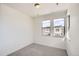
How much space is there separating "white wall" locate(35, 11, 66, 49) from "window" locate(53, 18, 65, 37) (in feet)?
0.75

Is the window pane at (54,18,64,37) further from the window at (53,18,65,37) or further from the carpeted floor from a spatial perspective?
the carpeted floor

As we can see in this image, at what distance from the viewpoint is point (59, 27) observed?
4.00 m

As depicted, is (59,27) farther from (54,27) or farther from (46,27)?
(46,27)

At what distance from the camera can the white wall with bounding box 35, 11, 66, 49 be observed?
3.84 meters

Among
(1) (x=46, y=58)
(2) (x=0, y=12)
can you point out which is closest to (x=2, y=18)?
(2) (x=0, y=12)

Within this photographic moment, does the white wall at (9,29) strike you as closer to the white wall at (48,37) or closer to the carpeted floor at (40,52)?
the carpeted floor at (40,52)

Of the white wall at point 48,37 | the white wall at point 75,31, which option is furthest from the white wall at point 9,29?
the white wall at point 75,31

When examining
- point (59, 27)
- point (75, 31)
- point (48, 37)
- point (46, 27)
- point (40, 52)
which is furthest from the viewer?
point (46, 27)

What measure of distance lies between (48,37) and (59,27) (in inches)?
37.2

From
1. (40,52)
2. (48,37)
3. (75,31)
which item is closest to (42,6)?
(75,31)

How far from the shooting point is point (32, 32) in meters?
5.04

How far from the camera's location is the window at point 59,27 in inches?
152

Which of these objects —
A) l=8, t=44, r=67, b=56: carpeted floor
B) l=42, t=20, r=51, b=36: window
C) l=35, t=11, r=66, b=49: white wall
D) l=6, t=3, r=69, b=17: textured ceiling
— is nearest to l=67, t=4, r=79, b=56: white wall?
l=6, t=3, r=69, b=17: textured ceiling

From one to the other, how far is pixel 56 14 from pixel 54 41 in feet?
5.17
